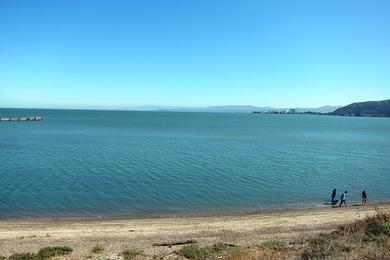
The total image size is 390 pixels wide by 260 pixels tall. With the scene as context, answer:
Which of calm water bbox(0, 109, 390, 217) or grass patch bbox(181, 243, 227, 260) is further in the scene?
calm water bbox(0, 109, 390, 217)

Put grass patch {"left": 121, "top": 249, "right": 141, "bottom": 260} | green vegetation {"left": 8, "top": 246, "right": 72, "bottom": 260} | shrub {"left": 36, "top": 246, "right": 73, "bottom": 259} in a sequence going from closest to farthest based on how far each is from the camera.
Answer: green vegetation {"left": 8, "top": 246, "right": 72, "bottom": 260}
grass patch {"left": 121, "top": 249, "right": 141, "bottom": 260}
shrub {"left": 36, "top": 246, "right": 73, "bottom": 259}

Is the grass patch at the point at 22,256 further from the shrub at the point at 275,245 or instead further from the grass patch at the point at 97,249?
the shrub at the point at 275,245

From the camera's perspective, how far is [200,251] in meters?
17.2

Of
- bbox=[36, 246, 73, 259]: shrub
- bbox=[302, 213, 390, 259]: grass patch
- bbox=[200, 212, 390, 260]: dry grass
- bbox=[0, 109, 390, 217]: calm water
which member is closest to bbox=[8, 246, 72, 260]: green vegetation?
bbox=[36, 246, 73, 259]: shrub

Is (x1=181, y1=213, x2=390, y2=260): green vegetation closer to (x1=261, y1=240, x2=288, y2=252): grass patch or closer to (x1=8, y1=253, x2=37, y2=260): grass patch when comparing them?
(x1=261, y1=240, x2=288, y2=252): grass patch

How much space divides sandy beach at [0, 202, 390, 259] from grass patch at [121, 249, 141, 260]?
0.28 meters

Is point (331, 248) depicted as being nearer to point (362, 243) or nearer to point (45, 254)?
point (362, 243)

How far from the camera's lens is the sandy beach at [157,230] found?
1994cm

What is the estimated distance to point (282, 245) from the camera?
18391 mm

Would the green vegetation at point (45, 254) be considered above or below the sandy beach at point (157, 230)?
above

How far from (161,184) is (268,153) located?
105ft

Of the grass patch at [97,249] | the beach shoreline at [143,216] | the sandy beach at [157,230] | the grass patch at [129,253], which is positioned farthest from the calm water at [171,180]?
the grass patch at [129,253]

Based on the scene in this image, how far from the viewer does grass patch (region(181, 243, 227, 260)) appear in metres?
16.8

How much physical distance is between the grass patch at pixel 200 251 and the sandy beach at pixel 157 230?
2.38 feet
